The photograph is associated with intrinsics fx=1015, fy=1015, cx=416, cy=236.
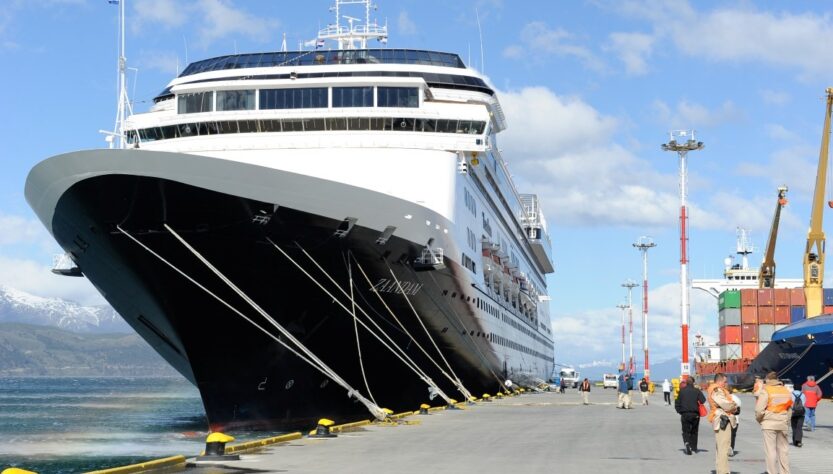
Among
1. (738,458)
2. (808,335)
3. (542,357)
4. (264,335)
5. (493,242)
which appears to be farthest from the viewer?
(542,357)

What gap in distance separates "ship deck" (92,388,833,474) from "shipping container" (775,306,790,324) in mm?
47066

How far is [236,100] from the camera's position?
3241cm

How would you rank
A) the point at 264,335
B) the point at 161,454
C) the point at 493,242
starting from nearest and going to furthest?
the point at 264,335, the point at 161,454, the point at 493,242

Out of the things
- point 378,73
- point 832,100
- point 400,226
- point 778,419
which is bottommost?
point 778,419

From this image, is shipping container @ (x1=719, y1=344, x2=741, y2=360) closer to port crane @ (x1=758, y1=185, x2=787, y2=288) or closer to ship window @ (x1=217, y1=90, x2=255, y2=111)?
port crane @ (x1=758, y1=185, x2=787, y2=288)

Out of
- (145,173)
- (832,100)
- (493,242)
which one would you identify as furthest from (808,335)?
(145,173)

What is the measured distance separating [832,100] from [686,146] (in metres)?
23.2

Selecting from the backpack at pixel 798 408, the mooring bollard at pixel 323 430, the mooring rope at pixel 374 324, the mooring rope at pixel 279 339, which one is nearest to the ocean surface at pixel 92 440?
the mooring rope at pixel 279 339

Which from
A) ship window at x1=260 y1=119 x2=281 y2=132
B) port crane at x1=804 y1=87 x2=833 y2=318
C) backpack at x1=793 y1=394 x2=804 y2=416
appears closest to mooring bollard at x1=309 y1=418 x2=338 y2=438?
backpack at x1=793 y1=394 x2=804 y2=416

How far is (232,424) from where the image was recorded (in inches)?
952

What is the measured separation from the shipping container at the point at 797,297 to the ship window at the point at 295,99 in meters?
48.5

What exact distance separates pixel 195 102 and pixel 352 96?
5184mm

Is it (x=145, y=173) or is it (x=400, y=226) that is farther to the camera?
(x=400, y=226)

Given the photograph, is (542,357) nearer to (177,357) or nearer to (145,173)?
(177,357)
